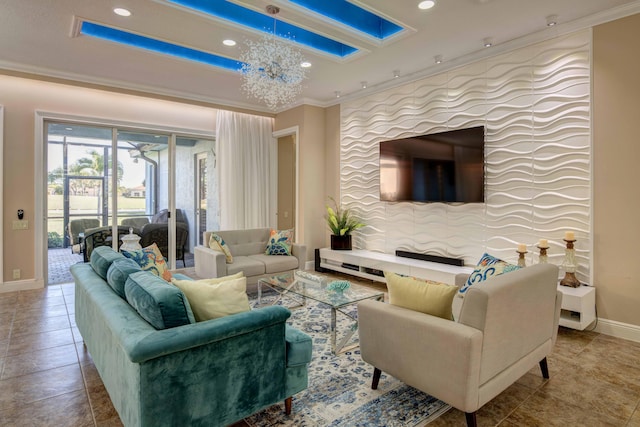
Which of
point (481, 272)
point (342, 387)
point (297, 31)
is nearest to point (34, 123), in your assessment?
point (297, 31)

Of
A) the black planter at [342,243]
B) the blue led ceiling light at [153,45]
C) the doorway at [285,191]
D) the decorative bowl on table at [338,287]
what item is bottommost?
the decorative bowl on table at [338,287]

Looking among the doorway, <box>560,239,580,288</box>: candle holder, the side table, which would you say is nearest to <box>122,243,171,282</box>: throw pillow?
the side table

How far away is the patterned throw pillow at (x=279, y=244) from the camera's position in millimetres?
4941

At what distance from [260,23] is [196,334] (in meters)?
3.17

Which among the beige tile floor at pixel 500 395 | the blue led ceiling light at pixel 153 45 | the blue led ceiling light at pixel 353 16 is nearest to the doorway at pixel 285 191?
the blue led ceiling light at pixel 153 45

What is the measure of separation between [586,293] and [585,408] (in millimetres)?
1319

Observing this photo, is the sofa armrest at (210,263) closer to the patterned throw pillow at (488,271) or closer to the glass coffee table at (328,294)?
the glass coffee table at (328,294)

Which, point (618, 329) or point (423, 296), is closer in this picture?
point (423, 296)

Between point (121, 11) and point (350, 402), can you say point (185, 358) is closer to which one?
point (350, 402)

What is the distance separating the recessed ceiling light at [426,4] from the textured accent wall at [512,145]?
139 cm

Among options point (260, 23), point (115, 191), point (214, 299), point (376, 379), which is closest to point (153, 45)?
point (260, 23)

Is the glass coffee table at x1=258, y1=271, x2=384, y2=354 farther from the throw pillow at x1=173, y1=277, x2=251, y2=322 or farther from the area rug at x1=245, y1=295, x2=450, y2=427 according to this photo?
the throw pillow at x1=173, y1=277, x2=251, y2=322

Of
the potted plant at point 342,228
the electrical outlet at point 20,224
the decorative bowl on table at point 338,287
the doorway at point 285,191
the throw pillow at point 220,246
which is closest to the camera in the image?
the decorative bowl on table at point 338,287

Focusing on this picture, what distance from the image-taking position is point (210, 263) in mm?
4355
